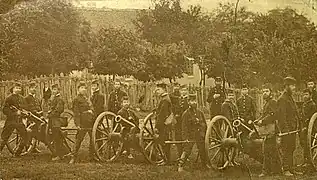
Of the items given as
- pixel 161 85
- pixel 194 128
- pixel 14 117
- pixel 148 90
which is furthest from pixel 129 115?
pixel 14 117

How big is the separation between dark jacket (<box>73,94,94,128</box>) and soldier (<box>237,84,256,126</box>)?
1506 mm

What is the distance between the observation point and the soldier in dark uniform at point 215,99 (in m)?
4.98

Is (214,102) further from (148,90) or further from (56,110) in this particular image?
(56,110)

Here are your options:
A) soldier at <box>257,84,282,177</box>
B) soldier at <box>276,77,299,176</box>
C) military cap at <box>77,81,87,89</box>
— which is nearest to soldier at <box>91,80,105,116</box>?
military cap at <box>77,81,87,89</box>

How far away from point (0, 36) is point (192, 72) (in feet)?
6.35

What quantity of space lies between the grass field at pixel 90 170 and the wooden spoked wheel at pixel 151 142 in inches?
→ 3.0

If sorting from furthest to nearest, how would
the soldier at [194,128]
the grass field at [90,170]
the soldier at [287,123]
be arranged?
the soldier at [287,123], the soldier at [194,128], the grass field at [90,170]

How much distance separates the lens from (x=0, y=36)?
16.1 ft

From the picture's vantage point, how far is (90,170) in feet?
16.0

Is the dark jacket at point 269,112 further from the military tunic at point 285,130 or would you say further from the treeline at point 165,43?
the treeline at point 165,43

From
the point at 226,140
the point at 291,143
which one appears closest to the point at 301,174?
the point at 291,143

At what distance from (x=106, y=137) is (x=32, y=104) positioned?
0.81 meters

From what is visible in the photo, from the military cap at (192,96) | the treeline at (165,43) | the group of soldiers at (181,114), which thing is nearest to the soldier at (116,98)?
the group of soldiers at (181,114)

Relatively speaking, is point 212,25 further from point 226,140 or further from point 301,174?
point 301,174
